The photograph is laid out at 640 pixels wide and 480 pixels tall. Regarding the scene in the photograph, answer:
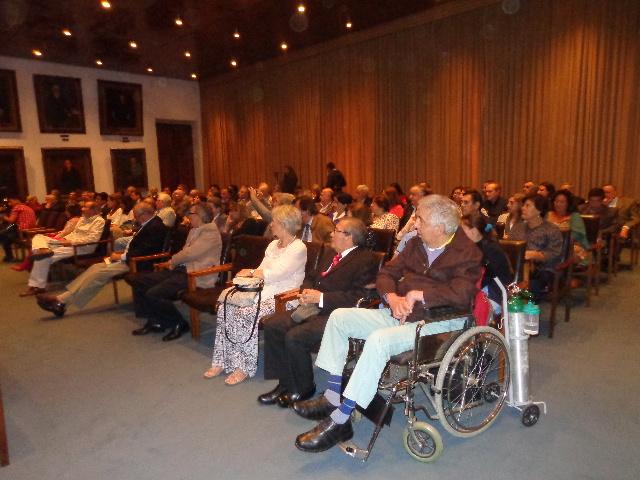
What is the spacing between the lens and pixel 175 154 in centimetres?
1543

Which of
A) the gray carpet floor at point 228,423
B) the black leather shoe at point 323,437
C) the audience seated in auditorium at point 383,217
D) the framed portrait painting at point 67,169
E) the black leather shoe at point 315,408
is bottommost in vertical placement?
the gray carpet floor at point 228,423

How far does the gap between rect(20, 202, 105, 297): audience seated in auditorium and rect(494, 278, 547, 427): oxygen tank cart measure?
4949 millimetres

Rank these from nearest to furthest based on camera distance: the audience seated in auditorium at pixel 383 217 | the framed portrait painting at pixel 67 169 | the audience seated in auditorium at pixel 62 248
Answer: the audience seated in auditorium at pixel 383 217, the audience seated in auditorium at pixel 62 248, the framed portrait painting at pixel 67 169

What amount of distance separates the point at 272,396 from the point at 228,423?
1.10 feet

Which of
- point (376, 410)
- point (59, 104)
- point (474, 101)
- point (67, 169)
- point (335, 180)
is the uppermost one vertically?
point (59, 104)

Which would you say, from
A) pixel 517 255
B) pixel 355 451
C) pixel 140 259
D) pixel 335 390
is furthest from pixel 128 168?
pixel 355 451

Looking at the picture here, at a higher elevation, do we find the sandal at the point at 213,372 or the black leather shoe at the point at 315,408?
the black leather shoe at the point at 315,408

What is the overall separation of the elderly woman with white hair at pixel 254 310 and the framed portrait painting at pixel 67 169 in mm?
10866

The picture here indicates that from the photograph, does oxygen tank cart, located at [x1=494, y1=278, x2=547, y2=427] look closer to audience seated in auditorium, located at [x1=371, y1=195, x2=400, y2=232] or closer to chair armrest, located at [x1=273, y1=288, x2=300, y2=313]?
chair armrest, located at [x1=273, y1=288, x2=300, y2=313]

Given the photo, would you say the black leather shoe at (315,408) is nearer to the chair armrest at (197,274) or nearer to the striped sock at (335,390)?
the striped sock at (335,390)

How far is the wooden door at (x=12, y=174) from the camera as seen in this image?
11484 mm

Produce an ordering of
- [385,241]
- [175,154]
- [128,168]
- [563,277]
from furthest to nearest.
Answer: [175,154]
[128,168]
[563,277]
[385,241]

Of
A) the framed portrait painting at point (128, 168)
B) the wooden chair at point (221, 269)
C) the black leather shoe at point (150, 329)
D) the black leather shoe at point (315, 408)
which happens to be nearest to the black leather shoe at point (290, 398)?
the black leather shoe at point (315, 408)

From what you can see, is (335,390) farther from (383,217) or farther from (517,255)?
(383,217)
